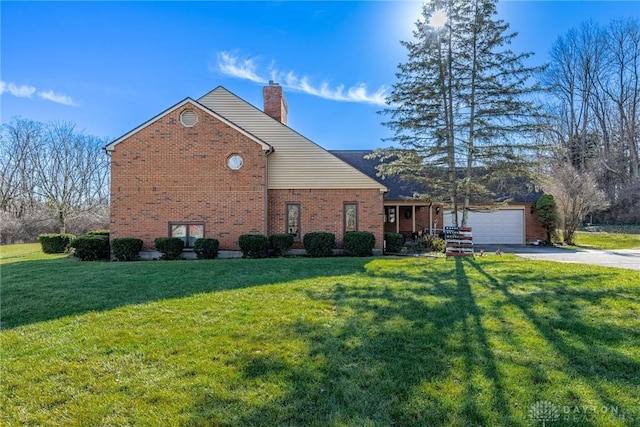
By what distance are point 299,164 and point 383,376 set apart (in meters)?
11.7

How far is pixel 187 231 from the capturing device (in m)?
13.3

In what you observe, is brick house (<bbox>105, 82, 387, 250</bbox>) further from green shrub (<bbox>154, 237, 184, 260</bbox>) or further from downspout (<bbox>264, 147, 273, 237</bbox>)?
green shrub (<bbox>154, 237, 184, 260</bbox>)

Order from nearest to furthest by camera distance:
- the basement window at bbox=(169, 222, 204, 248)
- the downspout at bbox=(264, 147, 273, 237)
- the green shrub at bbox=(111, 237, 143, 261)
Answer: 1. the green shrub at bbox=(111, 237, 143, 261)
2. the basement window at bbox=(169, 222, 204, 248)
3. the downspout at bbox=(264, 147, 273, 237)

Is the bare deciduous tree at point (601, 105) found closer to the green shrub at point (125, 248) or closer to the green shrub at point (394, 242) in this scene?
the green shrub at point (394, 242)

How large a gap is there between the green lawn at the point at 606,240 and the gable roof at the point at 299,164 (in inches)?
554

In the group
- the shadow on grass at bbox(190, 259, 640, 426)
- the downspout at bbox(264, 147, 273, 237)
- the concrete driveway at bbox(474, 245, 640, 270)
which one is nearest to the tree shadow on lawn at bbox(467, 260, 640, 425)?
the shadow on grass at bbox(190, 259, 640, 426)

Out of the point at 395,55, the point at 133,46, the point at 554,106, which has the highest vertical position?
the point at 554,106

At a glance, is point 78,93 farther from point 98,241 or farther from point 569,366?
point 569,366

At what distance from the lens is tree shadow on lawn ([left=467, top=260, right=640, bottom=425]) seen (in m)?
2.95

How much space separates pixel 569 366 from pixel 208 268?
815cm

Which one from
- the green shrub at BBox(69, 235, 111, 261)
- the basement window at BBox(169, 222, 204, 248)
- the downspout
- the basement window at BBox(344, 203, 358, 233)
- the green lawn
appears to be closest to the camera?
the green shrub at BBox(69, 235, 111, 261)

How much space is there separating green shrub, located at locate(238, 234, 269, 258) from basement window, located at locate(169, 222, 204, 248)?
1.85 m

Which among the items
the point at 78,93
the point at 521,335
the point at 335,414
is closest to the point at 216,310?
the point at 335,414

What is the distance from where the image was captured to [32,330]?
473 cm
